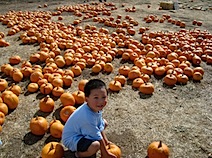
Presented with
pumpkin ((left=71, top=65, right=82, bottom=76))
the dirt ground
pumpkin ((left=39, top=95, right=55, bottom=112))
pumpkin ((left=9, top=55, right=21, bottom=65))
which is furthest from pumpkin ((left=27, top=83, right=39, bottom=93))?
pumpkin ((left=9, top=55, right=21, bottom=65))

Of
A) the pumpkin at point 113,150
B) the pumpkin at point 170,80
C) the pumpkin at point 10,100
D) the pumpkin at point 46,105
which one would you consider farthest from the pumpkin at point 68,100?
the pumpkin at point 170,80

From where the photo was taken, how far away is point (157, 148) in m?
3.58

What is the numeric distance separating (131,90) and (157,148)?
7.44 feet

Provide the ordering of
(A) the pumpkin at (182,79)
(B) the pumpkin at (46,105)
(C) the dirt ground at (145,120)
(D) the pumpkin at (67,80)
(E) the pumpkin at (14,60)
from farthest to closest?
(E) the pumpkin at (14,60), (A) the pumpkin at (182,79), (D) the pumpkin at (67,80), (B) the pumpkin at (46,105), (C) the dirt ground at (145,120)

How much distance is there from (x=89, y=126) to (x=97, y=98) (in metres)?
0.40

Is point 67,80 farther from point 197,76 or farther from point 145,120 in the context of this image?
point 197,76

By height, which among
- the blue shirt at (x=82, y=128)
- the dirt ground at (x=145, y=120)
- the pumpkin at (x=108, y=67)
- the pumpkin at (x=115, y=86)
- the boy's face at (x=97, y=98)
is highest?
the boy's face at (x=97, y=98)

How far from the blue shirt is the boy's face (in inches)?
5.4

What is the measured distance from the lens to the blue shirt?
339cm

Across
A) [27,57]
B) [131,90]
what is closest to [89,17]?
[27,57]

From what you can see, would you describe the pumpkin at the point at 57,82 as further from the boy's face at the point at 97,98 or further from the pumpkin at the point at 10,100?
the boy's face at the point at 97,98

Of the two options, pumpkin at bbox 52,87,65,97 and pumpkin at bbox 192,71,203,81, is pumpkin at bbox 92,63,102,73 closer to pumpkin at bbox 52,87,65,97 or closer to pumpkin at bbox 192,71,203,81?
pumpkin at bbox 52,87,65,97

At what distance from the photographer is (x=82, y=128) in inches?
135

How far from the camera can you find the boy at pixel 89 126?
331cm
